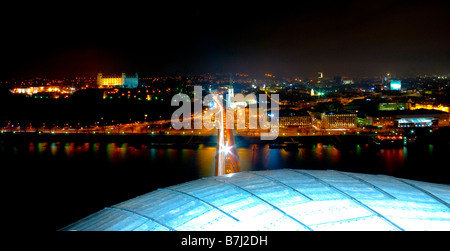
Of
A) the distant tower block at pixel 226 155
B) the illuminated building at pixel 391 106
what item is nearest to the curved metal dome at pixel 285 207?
the distant tower block at pixel 226 155

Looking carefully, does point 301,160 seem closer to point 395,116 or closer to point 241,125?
point 241,125

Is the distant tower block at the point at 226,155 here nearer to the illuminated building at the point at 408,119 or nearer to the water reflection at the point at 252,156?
the water reflection at the point at 252,156

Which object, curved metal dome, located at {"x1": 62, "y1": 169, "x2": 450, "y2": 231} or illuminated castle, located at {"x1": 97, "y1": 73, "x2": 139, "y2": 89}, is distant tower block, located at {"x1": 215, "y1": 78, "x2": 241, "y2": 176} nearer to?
curved metal dome, located at {"x1": 62, "y1": 169, "x2": 450, "y2": 231}

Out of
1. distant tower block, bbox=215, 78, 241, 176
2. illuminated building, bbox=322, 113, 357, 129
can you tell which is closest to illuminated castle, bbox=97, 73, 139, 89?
distant tower block, bbox=215, 78, 241, 176

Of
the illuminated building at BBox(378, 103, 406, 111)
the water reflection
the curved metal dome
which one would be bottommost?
the water reflection

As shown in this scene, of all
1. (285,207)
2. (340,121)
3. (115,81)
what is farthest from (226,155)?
(115,81)

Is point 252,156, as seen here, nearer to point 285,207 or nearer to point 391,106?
point 285,207

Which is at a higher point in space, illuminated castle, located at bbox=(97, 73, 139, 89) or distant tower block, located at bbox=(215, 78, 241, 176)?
illuminated castle, located at bbox=(97, 73, 139, 89)
